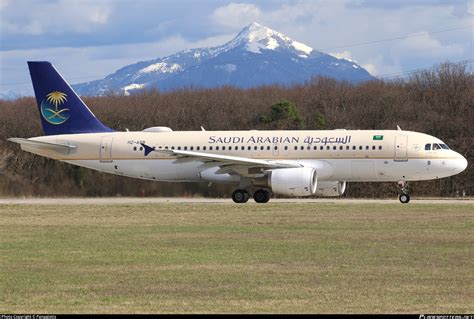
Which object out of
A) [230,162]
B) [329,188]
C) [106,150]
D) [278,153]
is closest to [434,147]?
[329,188]

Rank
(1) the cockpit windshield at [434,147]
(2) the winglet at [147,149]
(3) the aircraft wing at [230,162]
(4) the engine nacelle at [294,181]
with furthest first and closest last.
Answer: (2) the winglet at [147,149]
(1) the cockpit windshield at [434,147]
(3) the aircraft wing at [230,162]
(4) the engine nacelle at [294,181]

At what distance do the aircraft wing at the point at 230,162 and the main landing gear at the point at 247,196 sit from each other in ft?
2.98

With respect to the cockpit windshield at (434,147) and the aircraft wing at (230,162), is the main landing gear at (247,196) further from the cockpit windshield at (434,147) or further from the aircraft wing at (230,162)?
the cockpit windshield at (434,147)

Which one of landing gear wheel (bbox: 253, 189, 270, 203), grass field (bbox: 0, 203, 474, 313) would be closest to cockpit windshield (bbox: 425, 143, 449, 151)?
landing gear wheel (bbox: 253, 189, 270, 203)

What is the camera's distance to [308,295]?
1647 cm

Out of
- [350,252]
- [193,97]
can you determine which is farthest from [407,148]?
[193,97]

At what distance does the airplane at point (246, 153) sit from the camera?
4400 centimetres

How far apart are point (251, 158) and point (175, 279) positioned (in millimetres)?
28092

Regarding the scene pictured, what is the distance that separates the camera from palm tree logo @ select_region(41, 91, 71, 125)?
49281 mm

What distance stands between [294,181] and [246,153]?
4576mm

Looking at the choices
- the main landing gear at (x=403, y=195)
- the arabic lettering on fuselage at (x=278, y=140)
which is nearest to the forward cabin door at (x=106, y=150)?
the arabic lettering on fuselage at (x=278, y=140)

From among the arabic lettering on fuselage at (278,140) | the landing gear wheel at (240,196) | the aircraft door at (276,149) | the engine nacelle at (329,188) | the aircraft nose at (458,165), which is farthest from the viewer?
the aircraft door at (276,149)

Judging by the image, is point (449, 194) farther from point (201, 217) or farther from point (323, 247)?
point (323, 247)

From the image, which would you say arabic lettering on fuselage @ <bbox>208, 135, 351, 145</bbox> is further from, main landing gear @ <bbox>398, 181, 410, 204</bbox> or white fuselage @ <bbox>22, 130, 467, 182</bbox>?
main landing gear @ <bbox>398, 181, 410, 204</bbox>
